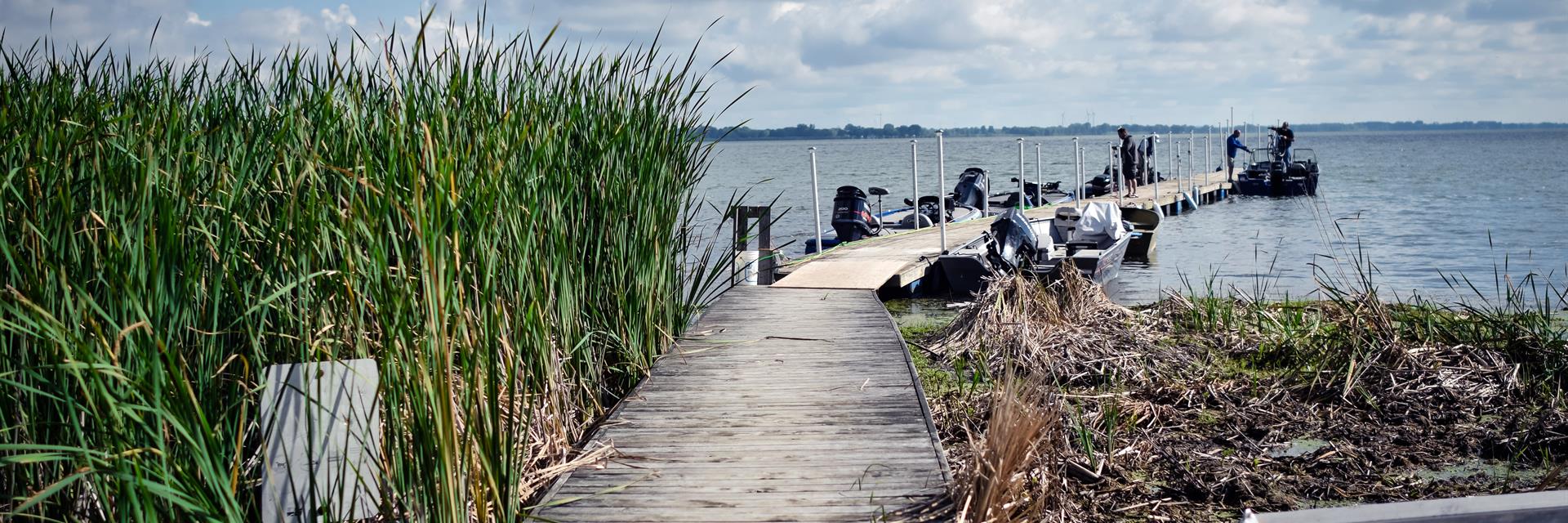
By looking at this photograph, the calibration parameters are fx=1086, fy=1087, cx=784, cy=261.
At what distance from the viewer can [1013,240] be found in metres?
11.0

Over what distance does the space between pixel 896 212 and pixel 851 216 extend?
14.1 ft

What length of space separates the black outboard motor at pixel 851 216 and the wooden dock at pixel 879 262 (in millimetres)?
331

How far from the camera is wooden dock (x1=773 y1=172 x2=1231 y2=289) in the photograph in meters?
9.46

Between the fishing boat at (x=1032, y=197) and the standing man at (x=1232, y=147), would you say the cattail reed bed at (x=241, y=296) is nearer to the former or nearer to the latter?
the fishing boat at (x=1032, y=197)

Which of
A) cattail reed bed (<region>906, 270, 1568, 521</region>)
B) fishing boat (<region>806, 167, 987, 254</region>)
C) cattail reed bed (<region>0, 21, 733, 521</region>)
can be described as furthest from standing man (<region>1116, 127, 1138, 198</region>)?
cattail reed bed (<region>0, 21, 733, 521</region>)

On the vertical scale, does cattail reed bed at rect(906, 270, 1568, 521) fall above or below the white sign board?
below

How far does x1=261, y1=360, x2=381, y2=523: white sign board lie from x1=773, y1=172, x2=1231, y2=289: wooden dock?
652 centimetres

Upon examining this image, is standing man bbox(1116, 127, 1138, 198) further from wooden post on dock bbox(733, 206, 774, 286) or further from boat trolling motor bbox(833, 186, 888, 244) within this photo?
wooden post on dock bbox(733, 206, 774, 286)

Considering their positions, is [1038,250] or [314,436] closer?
[314,436]

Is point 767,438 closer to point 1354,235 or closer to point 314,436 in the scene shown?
point 314,436

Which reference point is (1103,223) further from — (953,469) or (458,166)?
(458,166)

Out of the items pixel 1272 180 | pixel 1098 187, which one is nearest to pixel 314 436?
pixel 1098 187

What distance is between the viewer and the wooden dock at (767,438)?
3.54 m

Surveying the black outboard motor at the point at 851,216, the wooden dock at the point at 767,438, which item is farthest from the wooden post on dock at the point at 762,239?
the black outboard motor at the point at 851,216
